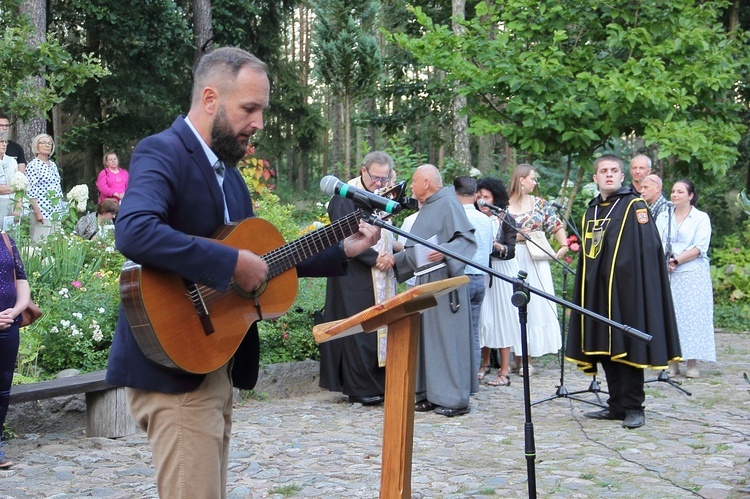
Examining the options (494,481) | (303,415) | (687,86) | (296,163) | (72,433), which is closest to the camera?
(494,481)

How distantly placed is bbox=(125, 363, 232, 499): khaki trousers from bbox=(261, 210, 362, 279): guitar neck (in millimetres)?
572

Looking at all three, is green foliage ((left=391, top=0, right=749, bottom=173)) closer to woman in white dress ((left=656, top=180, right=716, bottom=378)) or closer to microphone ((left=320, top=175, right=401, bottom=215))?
woman in white dress ((left=656, top=180, right=716, bottom=378))

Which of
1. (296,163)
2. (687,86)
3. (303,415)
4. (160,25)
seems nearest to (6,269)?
(303,415)

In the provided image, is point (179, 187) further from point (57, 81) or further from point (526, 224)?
point (526, 224)

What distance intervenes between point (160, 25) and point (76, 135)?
12.0ft

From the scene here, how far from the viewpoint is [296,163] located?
127 ft

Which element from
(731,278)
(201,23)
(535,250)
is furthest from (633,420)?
(201,23)

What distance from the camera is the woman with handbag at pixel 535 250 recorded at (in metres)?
10.2

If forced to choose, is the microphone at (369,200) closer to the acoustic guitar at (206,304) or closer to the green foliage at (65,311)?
the acoustic guitar at (206,304)

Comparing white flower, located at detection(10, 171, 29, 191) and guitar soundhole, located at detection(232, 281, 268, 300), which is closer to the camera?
guitar soundhole, located at detection(232, 281, 268, 300)

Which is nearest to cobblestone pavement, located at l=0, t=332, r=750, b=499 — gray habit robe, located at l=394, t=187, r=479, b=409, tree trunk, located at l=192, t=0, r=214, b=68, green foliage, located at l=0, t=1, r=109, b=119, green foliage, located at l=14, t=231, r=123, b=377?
gray habit robe, located at l=394, t=187, r=479, b=409

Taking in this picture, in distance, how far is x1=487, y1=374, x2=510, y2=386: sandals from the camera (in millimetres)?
9977

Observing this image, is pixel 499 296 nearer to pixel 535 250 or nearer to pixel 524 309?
pixel 535 250

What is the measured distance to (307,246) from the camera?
12.2 feet
